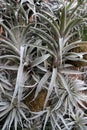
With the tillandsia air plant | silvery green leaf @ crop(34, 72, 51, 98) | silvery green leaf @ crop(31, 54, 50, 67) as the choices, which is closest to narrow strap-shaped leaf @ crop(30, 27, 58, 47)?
the tillandsia air plant

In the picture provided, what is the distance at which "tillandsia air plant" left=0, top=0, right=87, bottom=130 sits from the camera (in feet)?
6.40

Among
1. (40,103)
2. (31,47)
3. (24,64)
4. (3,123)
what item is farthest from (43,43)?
(3,123)

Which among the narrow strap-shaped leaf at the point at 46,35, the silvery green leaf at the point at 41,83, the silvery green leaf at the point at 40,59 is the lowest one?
the silvery green leaf at the point at 41,83

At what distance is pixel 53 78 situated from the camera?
1887 millimetres

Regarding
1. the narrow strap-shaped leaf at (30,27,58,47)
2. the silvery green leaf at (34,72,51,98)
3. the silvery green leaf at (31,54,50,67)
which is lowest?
the silvery green leaf at (34,72,51,98)

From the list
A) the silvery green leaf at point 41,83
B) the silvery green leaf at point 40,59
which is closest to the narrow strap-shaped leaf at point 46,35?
the silvery green leaf at point 40,59

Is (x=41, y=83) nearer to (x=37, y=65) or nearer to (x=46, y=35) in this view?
(x=37, y=65)

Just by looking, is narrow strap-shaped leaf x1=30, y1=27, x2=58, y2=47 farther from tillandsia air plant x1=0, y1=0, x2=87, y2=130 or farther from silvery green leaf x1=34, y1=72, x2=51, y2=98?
silvery green leaf x1=34, y1=72, x2=51, y2=98

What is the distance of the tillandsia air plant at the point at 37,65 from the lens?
1949 millimetres

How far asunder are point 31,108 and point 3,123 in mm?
256

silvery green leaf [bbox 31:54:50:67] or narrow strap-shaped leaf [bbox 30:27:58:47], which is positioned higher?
narrow strap-shaped leaf [bbox 30:27:58:47]

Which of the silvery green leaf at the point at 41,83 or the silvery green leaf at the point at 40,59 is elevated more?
the silvery green leaf at the point at 40,59

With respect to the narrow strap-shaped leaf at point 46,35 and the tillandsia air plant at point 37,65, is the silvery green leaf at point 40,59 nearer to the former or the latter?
the tillandsia air plant at point 37,65

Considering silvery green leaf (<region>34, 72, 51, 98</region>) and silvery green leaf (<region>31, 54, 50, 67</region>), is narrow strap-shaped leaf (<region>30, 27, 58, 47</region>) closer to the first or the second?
silvery green leaf (<region>31, 54, 50, 67</region>)
